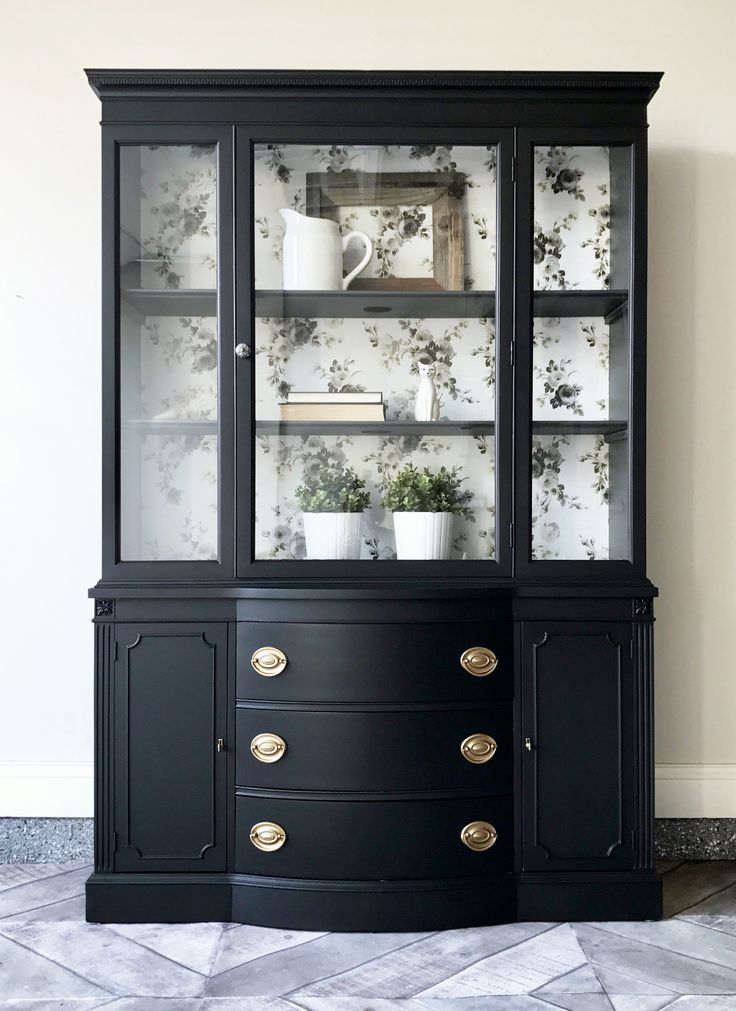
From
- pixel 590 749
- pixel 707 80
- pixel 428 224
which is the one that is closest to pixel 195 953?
pixel 590 749

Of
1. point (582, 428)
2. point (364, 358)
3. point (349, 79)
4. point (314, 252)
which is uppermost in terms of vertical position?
point (349, 79)

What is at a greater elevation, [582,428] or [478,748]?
[582,428]

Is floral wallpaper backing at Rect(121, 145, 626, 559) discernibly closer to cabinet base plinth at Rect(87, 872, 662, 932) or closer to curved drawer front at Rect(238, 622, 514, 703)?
curved drawer front at Rect(238, 622, 514, 703)

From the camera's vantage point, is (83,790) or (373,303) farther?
(83,790)

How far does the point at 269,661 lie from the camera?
87.6 inches

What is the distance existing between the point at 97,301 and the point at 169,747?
4.31ft

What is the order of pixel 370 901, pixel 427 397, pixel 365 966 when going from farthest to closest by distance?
1. pixel 427 397
2. pixel 370 901
3. pixel 365 966

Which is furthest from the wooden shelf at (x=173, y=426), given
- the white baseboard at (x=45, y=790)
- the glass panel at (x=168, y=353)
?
the white baseboard at (x=45, y=790)

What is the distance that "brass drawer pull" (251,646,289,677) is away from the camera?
2.22 metres

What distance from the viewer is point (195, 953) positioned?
2.08m

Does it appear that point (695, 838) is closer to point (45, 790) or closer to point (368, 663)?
point (368, 663)

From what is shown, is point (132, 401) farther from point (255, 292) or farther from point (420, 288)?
point (420, 288)

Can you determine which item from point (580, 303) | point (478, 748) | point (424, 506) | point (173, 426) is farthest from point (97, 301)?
point (478, 748)

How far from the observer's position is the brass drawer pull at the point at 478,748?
2.23 metres
